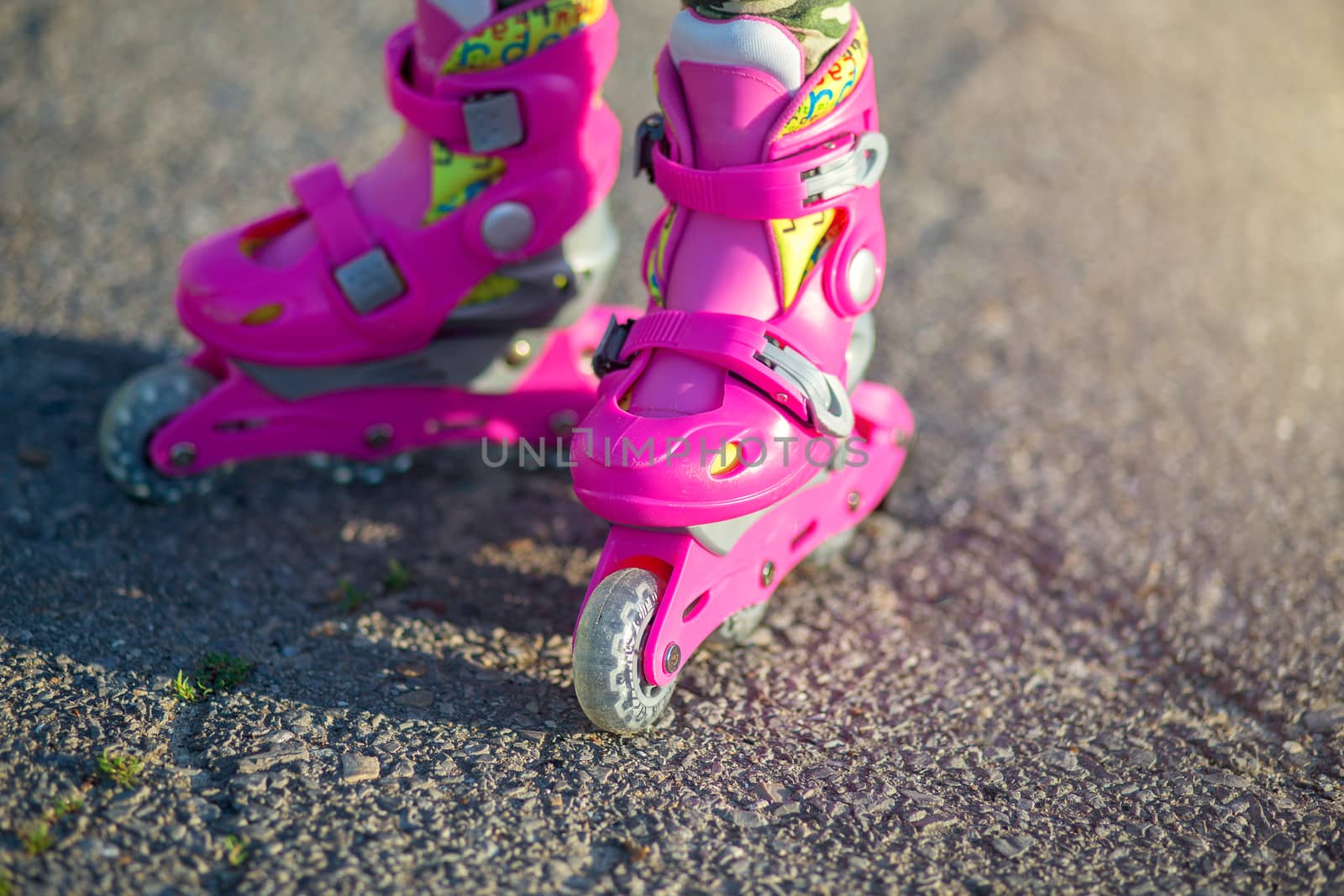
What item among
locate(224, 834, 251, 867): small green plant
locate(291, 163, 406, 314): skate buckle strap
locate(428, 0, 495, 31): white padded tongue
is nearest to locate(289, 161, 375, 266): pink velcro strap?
locate(291, 163, 406, 314): skate buckle strap

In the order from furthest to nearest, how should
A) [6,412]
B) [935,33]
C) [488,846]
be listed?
[935,33], [6,412], [488,846]

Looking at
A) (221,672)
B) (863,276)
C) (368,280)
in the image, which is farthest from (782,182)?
(221,672)

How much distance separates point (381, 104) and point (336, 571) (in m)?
2.16

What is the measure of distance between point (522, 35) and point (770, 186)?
618 mm

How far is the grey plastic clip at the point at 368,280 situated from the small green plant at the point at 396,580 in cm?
49

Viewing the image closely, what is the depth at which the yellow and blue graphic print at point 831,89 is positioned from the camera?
70.3 inches

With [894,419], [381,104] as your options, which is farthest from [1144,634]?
[381,104]

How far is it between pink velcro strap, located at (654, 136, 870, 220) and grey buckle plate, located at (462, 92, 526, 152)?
16.7 inches

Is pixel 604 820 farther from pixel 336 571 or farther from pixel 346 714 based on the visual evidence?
pixel 336 571

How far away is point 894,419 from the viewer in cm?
233

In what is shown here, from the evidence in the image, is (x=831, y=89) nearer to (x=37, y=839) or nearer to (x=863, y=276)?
(x=863, y=276)

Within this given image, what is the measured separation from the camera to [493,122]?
7.04ft

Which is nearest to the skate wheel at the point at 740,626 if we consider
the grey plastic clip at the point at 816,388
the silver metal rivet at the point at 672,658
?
the silver metal rivet at the point at 672,658

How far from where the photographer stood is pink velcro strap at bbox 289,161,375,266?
2.23m
